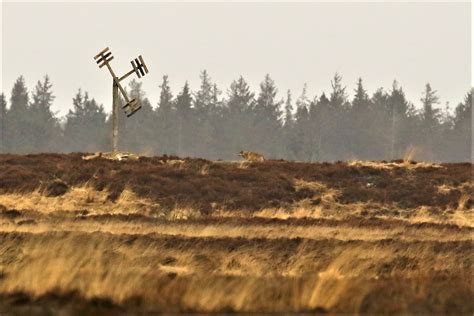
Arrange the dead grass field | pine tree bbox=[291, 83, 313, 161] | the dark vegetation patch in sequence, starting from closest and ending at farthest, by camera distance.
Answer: the dead grass field
the dark vegetation patch
pine tree bbox=[291, 83, 313, 161]

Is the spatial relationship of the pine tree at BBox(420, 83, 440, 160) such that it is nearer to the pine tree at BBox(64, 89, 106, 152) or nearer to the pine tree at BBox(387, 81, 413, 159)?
the pine tree at BBox(387, 81, 413, 159)

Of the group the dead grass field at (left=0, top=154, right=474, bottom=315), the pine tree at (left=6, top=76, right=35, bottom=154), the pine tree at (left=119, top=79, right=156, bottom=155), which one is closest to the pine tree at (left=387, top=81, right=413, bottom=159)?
the pine tree at (left=119, top=79, right=156, bottom=155)

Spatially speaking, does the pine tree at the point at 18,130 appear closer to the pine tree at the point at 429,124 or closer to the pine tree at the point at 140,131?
the pine tree at the point at 140,131

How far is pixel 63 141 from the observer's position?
4099 inches

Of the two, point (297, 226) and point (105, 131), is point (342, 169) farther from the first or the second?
point (105, 131)

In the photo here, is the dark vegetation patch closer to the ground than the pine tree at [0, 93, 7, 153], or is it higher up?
closer to the ground

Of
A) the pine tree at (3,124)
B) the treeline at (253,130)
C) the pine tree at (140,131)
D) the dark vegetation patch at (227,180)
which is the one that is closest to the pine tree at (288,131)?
the treeline at (253,130)

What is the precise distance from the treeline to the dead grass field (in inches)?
2406

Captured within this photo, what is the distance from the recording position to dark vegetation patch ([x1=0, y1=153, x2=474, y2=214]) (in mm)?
26094

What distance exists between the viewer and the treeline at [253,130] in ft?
313

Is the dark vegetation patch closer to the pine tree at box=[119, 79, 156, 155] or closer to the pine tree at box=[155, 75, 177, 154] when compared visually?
the pine tree at box=[119, 79, 156, 155]

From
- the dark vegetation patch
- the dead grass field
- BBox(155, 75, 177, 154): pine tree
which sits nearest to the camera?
the dead grass field

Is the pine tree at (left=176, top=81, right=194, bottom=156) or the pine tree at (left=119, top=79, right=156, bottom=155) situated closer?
the pine tree at (left=119, top=79, right=156, bottom=155)

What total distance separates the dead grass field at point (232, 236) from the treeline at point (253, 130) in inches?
2406
